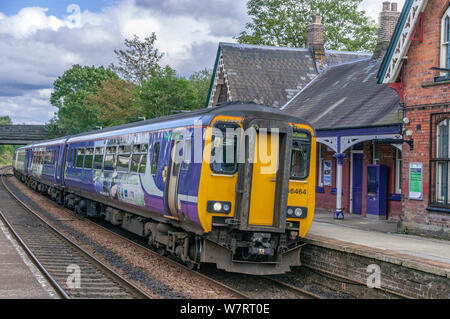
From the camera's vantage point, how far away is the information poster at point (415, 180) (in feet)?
45.0

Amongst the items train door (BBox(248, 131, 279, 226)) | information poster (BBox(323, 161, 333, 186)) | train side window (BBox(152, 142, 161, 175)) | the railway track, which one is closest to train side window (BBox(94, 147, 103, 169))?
the railway track

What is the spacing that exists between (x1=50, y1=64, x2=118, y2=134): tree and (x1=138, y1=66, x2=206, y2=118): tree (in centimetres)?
3574

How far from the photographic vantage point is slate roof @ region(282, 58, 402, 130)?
56.0ft

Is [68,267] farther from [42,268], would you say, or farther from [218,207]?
[218,207]

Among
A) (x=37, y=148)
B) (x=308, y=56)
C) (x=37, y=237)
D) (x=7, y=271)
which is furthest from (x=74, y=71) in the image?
(x=7, y=271)

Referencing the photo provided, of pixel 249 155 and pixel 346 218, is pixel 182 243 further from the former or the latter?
pixel 346 218

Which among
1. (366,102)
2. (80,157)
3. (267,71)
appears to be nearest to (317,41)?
(267,71)

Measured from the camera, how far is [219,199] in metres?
10.0

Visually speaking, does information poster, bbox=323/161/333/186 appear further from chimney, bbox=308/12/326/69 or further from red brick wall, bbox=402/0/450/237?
chimney, bbox=308/12/326/69

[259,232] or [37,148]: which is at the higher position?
[37,148]

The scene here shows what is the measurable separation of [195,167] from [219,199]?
2.40 ft

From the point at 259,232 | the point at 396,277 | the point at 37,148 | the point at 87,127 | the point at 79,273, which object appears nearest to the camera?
the point at 396,277
